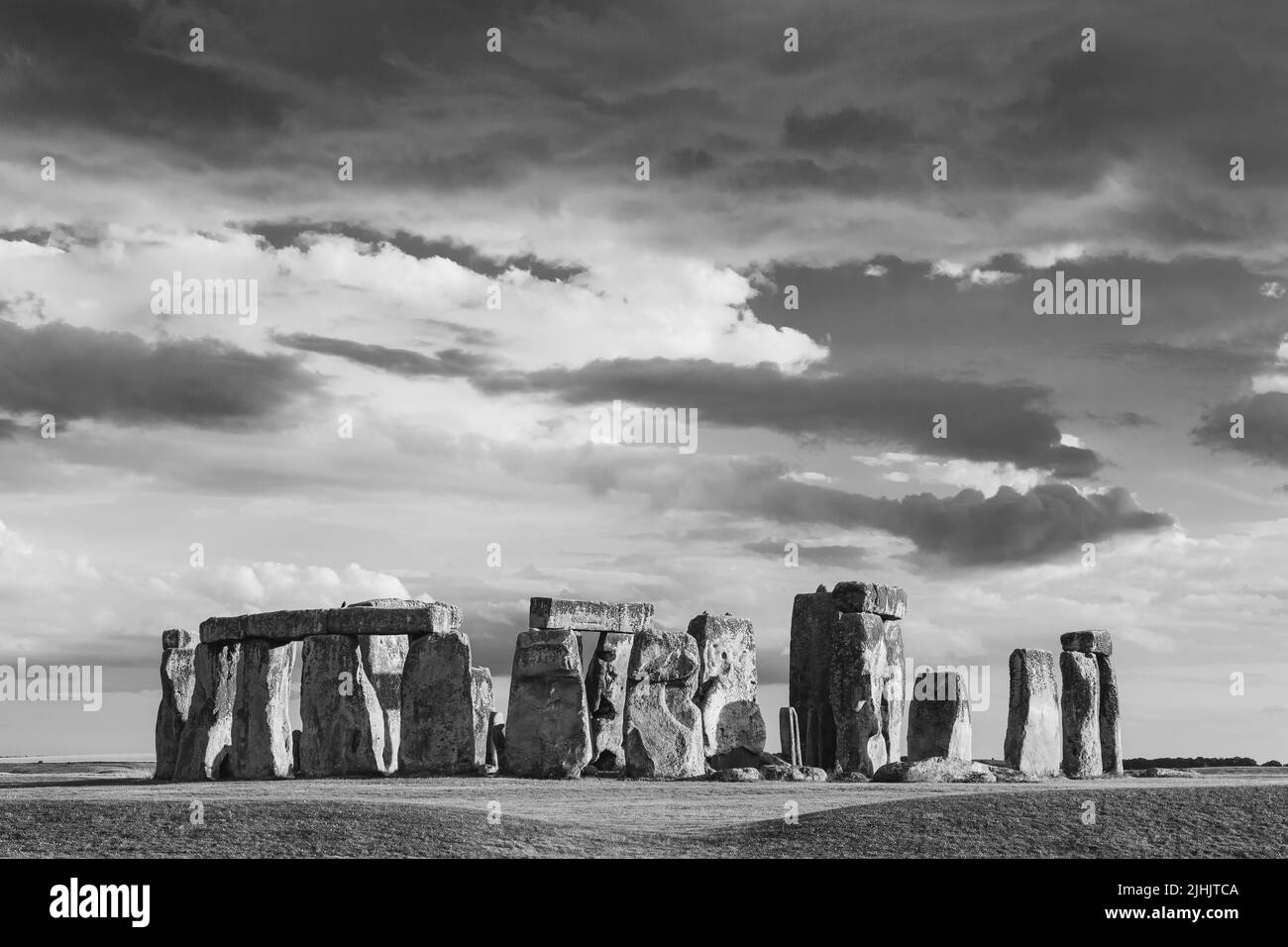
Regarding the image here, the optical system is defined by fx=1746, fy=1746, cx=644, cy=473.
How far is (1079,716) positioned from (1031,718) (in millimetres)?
1757

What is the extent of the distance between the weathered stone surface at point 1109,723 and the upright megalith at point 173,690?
1863 cm

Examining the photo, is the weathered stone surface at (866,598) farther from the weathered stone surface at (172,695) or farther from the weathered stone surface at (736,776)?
the weathered stone surface at (172,695)

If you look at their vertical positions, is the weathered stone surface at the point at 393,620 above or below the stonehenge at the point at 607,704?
above

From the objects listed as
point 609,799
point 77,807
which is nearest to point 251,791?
point 77,807

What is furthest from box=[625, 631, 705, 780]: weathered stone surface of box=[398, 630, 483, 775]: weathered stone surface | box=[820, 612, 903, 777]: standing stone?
box=[820, 612, 903, 777]: standing stone

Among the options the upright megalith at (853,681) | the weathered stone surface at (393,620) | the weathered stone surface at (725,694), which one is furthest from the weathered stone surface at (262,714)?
the upright megalith at (853,681)

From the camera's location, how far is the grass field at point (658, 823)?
20344 mm

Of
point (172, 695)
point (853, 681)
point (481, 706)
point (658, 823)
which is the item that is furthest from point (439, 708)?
point (658, 823)

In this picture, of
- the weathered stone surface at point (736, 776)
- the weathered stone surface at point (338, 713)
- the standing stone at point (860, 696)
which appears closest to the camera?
the weathered stone surface at point (736, 776)

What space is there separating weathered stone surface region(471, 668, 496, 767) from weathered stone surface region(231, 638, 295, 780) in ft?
12.4

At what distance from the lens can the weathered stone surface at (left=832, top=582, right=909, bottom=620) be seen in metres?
33.7

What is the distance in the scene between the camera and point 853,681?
33125 millimetres

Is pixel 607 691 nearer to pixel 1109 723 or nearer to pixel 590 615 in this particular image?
pixel 590 615
